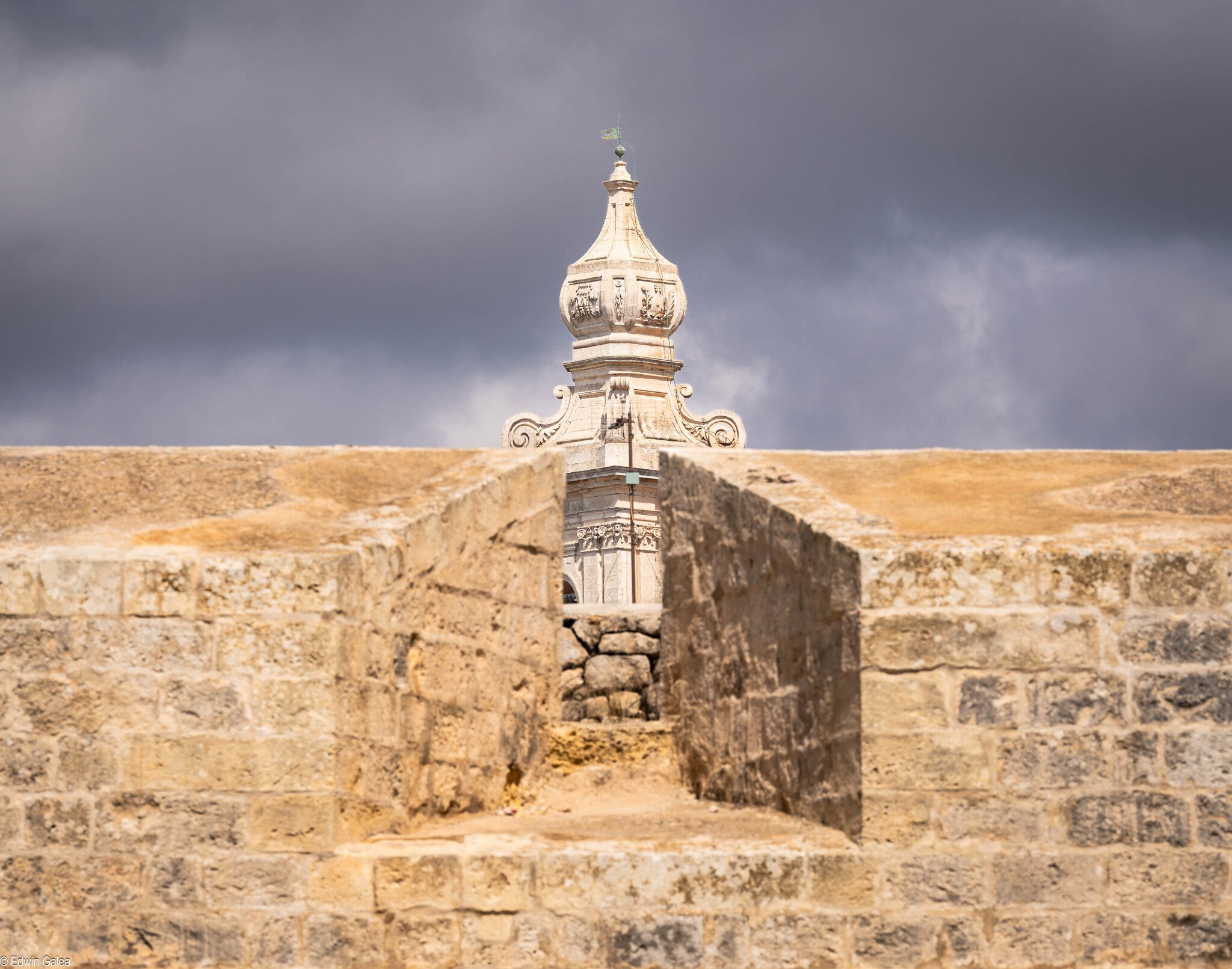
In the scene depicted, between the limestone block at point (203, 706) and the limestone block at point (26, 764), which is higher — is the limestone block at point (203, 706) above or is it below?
above

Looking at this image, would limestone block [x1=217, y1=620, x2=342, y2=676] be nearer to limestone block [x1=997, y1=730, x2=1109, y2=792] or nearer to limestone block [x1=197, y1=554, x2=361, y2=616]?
limestone block [x1=197, y1=554, x2=361, y2=616]

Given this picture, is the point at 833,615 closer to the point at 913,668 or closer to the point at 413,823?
the point at 913,668

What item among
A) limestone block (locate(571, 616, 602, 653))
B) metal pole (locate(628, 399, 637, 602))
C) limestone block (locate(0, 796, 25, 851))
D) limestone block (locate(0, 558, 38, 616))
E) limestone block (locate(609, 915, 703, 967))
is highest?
metal pole (locate(628, 399, 637, 602))

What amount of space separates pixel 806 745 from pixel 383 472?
250 cm

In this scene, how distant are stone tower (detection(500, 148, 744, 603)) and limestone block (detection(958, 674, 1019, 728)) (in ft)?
45.4

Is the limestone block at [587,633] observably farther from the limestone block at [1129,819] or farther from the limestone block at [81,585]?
the limestone block at [1129,819]

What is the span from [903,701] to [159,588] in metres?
3.00

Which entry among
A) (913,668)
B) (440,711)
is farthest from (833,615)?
(440,711)

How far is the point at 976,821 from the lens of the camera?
23.0 feet

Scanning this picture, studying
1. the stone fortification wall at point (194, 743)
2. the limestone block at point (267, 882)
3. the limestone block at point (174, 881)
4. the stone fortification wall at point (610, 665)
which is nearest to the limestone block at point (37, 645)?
the stone fortification wall at point (194, 743)

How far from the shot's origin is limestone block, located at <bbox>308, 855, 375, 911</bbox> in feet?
22.9

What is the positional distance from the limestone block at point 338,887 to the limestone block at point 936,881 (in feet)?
6.65

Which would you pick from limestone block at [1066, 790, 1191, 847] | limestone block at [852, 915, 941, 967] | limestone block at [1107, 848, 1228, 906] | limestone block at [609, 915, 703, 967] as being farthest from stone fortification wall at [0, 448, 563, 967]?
limestone block at [1107, 848, 1228, 906]

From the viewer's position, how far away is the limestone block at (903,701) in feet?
23.1
